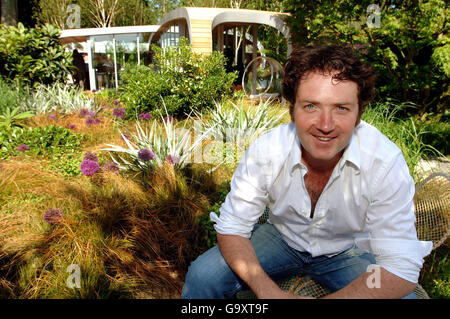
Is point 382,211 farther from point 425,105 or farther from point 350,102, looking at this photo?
point 425,105

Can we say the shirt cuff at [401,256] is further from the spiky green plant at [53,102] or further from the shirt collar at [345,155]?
the spiky green plant at [53,102]

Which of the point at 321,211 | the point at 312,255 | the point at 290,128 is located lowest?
the point at 312,255

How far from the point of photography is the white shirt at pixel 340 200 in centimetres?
143

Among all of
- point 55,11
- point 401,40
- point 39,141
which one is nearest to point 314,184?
point 39,141

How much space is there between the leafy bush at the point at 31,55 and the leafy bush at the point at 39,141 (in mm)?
2875

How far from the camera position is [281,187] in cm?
167

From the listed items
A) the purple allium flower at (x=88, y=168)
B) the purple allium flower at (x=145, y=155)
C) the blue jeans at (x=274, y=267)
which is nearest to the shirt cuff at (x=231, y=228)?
the blue jeans at (x=274, y=267)

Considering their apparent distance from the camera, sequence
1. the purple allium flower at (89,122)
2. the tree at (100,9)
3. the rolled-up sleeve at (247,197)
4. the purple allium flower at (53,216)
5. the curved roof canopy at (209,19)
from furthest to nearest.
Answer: the tree at (100,9) → the curved roof canopy at (209,19) → the purple allium flower at (89,122) → the purple allium flower at (53,216) → the rolled-up sleeve at (247,197)

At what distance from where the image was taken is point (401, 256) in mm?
1372

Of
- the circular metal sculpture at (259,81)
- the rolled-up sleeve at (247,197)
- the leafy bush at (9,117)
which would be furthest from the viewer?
the circular metal sculpture at (259,81)

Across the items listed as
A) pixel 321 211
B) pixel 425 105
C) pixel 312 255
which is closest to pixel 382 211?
pixel 321 211

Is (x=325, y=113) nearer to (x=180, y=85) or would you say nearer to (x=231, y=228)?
(x=231, y=228)

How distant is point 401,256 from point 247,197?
0.73 m
